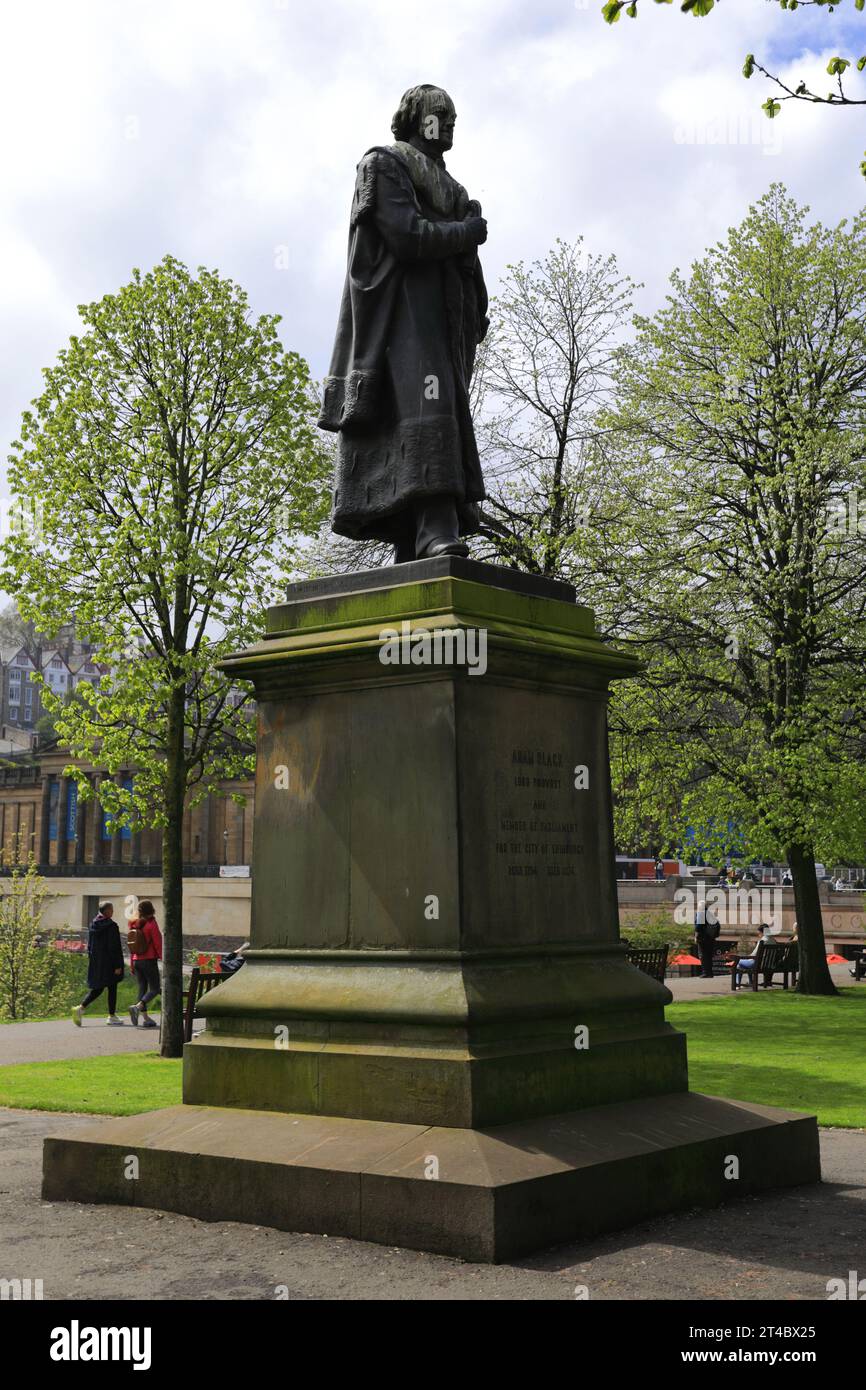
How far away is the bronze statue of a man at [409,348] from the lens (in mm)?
8141

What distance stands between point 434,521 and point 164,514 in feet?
32.5

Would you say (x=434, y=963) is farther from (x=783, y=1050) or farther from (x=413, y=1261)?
(x=783, y=1050)

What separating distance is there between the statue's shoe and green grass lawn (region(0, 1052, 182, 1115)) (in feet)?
17.7

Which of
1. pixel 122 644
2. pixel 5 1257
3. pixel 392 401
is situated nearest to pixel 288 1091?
pixel 5 1257

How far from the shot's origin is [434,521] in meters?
8.14

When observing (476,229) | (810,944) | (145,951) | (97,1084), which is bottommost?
(97,1084)

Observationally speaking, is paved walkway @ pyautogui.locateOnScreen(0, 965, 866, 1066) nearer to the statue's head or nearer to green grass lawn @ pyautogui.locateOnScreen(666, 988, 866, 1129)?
green grass lawn @ pyautogui.locateOnScreen(666, 988, 866, 1129)

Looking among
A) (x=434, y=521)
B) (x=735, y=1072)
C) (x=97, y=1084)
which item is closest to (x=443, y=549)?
(x=434, y=521)

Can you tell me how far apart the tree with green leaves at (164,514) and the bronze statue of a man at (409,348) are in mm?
9063

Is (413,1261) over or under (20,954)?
over

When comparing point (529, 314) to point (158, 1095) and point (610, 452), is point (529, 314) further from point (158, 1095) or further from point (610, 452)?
point (158, 1095)

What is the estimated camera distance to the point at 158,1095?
13.0 meters

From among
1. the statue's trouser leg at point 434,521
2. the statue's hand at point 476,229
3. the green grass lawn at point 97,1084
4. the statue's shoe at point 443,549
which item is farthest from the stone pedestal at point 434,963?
the green grass lawn at point 97,1084
